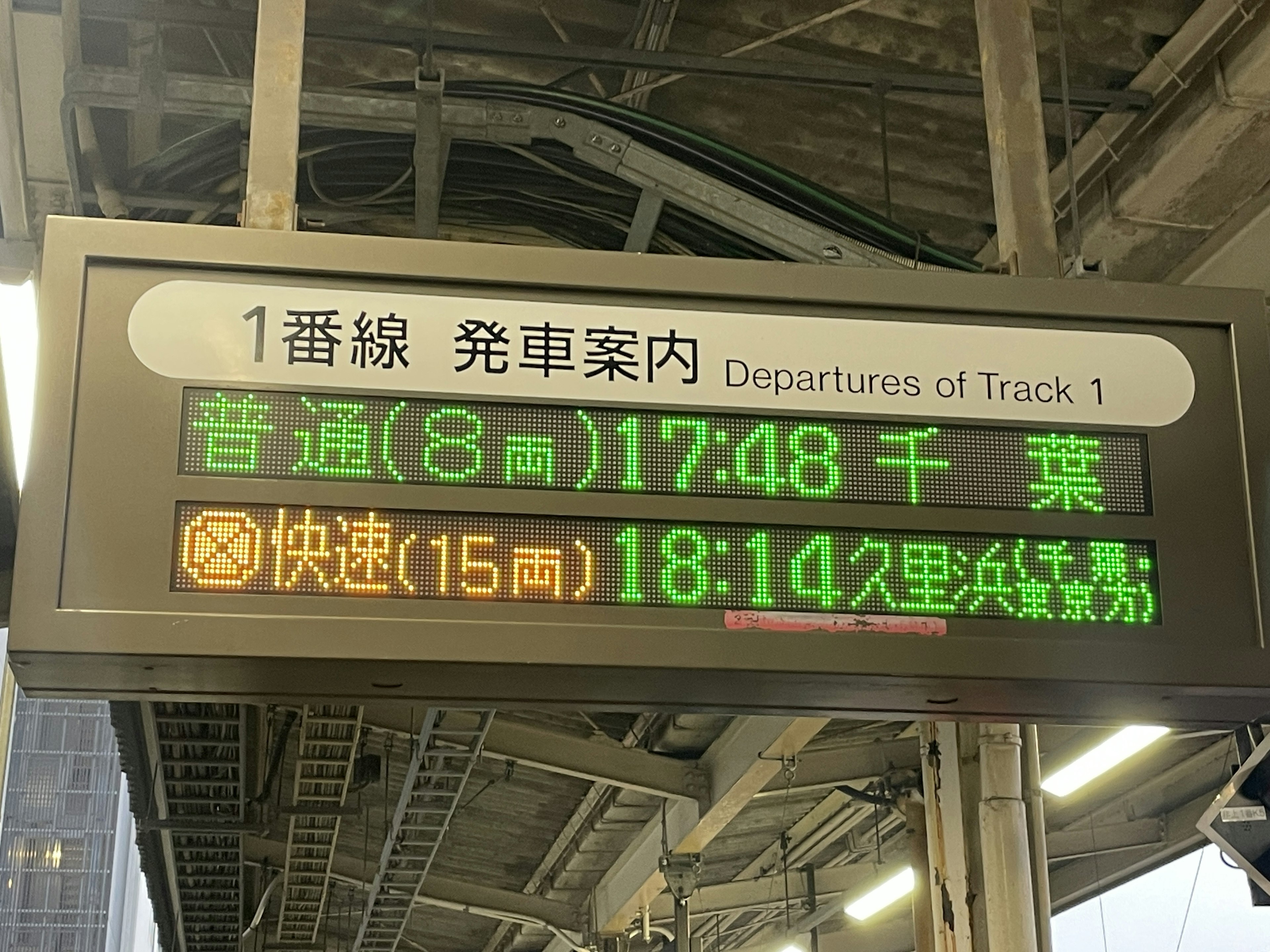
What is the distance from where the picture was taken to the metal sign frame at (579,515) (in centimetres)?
242

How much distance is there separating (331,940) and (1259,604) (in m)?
13.9

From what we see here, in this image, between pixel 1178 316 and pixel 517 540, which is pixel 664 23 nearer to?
pixel 1178 316

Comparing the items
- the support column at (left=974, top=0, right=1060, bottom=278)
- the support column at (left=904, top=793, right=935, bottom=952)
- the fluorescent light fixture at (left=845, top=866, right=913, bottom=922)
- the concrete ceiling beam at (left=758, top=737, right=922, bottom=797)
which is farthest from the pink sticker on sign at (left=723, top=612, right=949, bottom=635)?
the fluorescent light fixture at (left=845, top=866, right=913, bottom=922)

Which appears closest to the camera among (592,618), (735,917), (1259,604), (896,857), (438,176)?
(592,618)

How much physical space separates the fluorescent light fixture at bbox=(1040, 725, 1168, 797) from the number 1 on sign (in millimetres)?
6110

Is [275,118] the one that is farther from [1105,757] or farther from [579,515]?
[1105,757]

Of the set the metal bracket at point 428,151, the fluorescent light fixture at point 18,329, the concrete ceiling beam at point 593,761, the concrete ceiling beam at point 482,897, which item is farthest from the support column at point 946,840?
the concrete ceiling beam at point 482,897

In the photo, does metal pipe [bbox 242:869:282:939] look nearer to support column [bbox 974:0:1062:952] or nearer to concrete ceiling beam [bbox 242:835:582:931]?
concrete ceiling beam [bbox 242:835:582:931]

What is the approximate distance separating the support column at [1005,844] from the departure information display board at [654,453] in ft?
9.14

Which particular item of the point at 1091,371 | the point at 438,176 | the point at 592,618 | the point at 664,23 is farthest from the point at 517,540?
the point at 664,23

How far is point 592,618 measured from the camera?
247 cm

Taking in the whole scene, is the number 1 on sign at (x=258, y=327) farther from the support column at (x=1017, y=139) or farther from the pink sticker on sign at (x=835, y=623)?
the support column at (x=1017, y=139)

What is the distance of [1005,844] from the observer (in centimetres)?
535

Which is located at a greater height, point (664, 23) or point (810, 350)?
point (664, 23)
